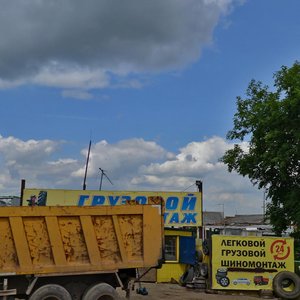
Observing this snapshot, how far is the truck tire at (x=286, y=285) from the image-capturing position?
1736cm

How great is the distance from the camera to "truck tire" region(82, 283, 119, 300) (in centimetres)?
1066

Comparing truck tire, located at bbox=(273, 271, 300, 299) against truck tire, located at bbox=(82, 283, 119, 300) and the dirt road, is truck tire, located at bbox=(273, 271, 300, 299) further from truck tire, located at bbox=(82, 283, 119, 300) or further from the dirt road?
truck tire, located at bbox=(82, 283, 119, 300)

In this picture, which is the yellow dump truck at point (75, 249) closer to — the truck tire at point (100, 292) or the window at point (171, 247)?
the truck tire at point (100, 292)

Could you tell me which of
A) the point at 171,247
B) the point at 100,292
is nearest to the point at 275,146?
the point at 171,247

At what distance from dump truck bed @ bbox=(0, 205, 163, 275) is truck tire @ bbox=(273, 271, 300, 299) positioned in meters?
7.89

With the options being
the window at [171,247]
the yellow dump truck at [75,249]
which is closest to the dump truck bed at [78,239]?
the yellow dump truck at [75,249]

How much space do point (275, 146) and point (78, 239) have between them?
590 inches

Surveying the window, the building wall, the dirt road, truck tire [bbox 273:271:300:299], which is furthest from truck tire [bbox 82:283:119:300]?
the window

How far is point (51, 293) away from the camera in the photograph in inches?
407

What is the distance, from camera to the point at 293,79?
2408cm

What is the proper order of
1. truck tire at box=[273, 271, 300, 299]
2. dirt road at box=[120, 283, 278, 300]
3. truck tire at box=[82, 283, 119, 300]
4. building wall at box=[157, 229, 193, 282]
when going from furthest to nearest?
building wall at box=[157, 229, 193, 282], truck tire at box=[273, 271, 300, 299], dirt road at box=[120, 283, 278, 300], truck tire at box=[82, 283, 119, 300]

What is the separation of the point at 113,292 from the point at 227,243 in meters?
7.77

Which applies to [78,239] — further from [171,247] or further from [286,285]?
[171,247]

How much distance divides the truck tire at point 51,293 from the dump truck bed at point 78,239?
0.32 m
